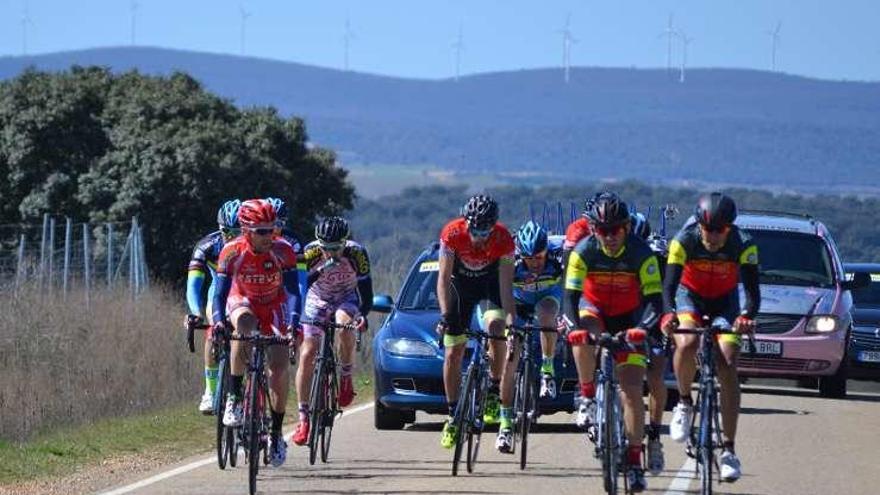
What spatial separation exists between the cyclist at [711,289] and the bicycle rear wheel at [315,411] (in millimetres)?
3158

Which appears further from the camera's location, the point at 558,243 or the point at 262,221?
the point at 558,243

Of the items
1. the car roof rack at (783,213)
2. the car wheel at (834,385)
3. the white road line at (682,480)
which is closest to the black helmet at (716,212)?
the white road line at (682,480)

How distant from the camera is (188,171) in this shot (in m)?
41.1

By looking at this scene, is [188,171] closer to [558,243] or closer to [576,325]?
[558,243]

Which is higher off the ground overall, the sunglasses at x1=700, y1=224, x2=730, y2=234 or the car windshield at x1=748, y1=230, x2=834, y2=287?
the sunglasses at x1=700, y1=224, x2=730, y2=234

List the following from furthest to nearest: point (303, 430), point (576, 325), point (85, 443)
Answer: point (85, 443), point (303, 430), point (576, 325)

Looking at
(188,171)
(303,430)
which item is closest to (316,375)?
(303,430)

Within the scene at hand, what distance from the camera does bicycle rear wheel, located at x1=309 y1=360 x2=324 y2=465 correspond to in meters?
15.6

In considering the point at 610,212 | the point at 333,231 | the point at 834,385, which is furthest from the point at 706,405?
the point at 834,385

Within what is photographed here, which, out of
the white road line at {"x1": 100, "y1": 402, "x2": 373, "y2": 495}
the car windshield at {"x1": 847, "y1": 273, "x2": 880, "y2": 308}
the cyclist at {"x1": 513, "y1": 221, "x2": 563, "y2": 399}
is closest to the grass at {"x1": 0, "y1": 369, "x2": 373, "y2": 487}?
the white road line at {"x1": 100, "y1": 402, "x2": 373, "y2": 495}

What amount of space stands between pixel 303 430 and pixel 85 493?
2165mm

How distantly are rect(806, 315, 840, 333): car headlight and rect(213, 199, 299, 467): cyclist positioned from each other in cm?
1068

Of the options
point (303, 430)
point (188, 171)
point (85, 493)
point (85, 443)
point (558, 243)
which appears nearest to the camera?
point (85, 493)

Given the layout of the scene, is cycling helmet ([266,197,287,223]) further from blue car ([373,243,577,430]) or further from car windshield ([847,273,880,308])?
car windshield ([847,273,880,308])
